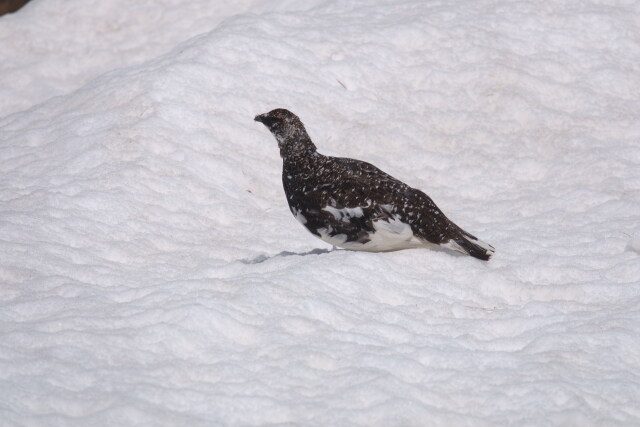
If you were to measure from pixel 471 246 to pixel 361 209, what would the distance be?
0.97 m

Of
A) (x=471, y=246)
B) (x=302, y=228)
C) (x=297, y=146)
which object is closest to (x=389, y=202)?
(x=471, y=246)

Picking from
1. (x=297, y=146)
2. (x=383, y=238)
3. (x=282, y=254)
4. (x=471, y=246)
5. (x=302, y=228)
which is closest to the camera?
(x=383, y=238)

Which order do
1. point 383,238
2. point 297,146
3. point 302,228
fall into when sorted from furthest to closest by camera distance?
point 302,228, point 297,146, point 383,238

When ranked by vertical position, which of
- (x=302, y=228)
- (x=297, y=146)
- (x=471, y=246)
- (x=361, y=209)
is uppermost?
(x=297, y=146)

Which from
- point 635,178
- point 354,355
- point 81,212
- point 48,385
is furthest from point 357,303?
point 635,178

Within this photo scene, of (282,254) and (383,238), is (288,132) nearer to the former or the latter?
(282,254)

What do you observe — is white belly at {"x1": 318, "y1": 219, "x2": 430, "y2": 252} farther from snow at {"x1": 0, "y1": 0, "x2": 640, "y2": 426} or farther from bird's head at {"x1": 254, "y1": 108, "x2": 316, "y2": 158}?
bird's head at {"x1": 254, "y1": 108, "x2": 316, "y2": 158}

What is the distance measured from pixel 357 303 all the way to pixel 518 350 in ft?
3.68

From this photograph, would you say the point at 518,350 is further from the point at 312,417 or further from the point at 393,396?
the point at 312,417

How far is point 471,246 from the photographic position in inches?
276

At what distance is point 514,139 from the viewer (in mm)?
9797

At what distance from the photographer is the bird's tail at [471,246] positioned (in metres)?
6.98

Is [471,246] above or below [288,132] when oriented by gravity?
below

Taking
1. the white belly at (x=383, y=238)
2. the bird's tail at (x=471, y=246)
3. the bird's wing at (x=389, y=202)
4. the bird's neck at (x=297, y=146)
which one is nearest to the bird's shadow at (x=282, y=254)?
the white belly at (x=383, y=238)
